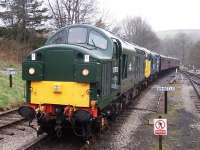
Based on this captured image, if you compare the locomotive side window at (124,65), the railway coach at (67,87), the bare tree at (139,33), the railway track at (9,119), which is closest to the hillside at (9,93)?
the railway track at (9,119)

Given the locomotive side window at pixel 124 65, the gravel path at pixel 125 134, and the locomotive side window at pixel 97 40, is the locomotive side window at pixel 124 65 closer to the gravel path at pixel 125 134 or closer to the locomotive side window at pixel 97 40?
the gravel path at pixel 125 134

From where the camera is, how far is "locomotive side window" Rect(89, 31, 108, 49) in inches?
424

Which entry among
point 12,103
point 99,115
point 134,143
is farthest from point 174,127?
point 12,103

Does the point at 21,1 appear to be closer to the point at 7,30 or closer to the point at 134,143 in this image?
the point at 7,30

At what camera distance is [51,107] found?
376 inches

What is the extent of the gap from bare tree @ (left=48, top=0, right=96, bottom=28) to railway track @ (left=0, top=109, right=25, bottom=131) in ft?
91.2

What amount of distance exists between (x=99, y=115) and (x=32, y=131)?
8.58 ft

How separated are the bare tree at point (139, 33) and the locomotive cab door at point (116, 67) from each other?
9352 centimetres

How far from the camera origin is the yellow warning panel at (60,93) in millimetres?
9148

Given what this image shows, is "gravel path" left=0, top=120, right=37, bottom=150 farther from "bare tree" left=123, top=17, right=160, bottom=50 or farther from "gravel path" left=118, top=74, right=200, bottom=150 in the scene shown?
"bare tree" left=123, top=17, right=160, bottom=50

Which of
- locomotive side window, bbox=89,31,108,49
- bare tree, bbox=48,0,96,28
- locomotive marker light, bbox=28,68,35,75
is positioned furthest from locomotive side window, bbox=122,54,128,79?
bare tree, bbox=48,0,96,28

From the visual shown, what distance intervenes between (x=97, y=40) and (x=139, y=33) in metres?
106

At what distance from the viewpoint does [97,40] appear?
35.7 feet

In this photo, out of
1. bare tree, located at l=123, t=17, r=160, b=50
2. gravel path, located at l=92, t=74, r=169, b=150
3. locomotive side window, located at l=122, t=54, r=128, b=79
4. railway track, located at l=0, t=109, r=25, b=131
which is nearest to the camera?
gravel path, located at l=92, t=74, r=169, b=150
